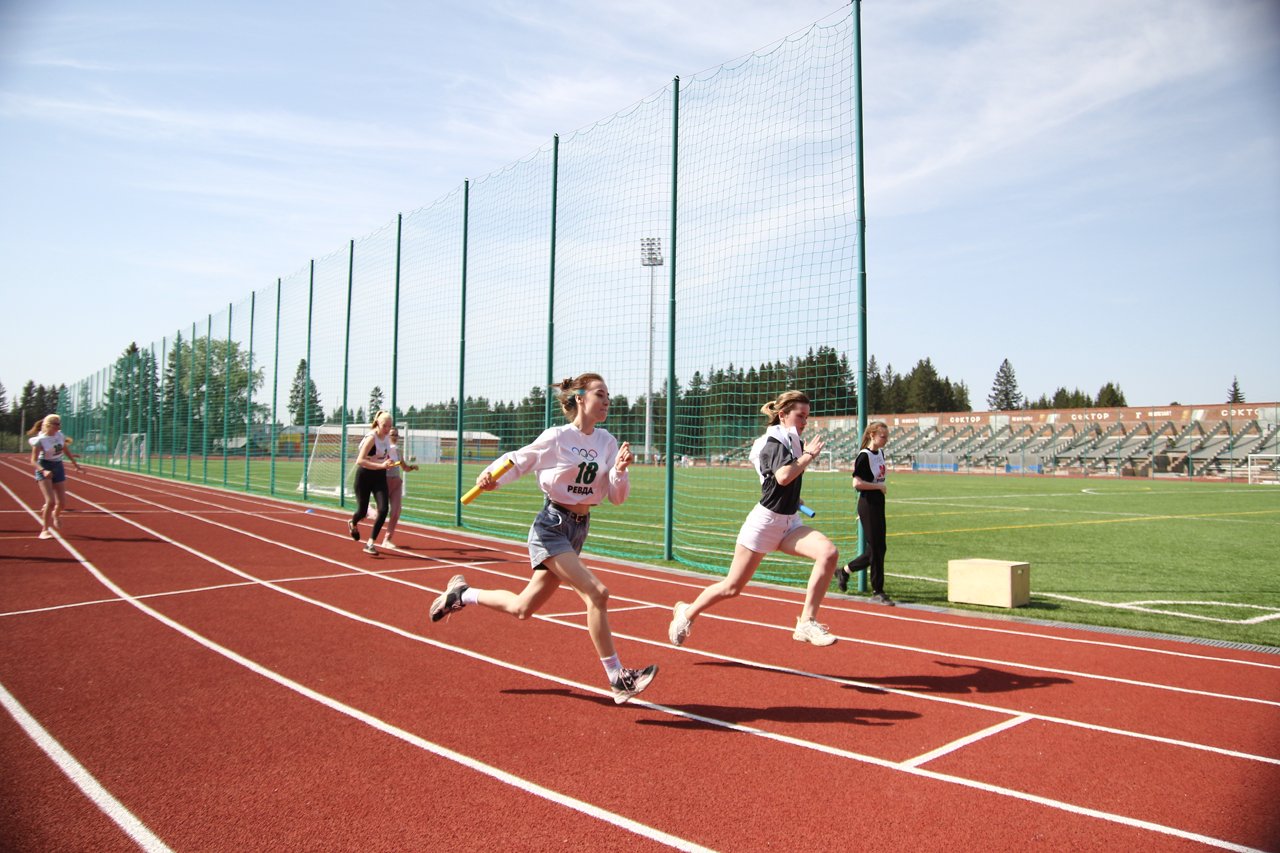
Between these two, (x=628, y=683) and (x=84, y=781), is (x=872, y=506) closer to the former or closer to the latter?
(x=628, y=683)

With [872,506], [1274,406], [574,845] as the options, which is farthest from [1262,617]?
[1274,406]

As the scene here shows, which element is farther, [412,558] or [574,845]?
[412,558]

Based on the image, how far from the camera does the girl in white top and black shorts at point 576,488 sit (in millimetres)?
5066

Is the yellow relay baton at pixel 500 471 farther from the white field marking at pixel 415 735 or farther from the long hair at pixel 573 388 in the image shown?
the white field marking at pixel 415 735

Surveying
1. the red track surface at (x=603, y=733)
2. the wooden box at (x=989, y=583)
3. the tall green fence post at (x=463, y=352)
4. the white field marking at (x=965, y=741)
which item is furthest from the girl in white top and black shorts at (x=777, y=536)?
the tall green fence post at (x=463, y=352)

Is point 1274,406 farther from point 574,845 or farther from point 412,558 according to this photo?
point 574,845

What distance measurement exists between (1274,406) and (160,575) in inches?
2442

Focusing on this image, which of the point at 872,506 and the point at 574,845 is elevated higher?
the point at 872,506

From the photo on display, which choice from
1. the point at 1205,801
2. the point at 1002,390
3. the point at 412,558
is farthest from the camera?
the point at 1002,390

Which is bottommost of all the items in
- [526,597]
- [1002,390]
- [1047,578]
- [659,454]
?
[1047,578]

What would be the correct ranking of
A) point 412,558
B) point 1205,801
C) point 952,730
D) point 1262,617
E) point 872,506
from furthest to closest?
point 412,558 < point 872,506 < point 1262,617 < point 952,730 < point 1205,801

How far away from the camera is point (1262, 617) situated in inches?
321

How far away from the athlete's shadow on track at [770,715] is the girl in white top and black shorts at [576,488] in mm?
290

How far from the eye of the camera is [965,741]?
179 inches
